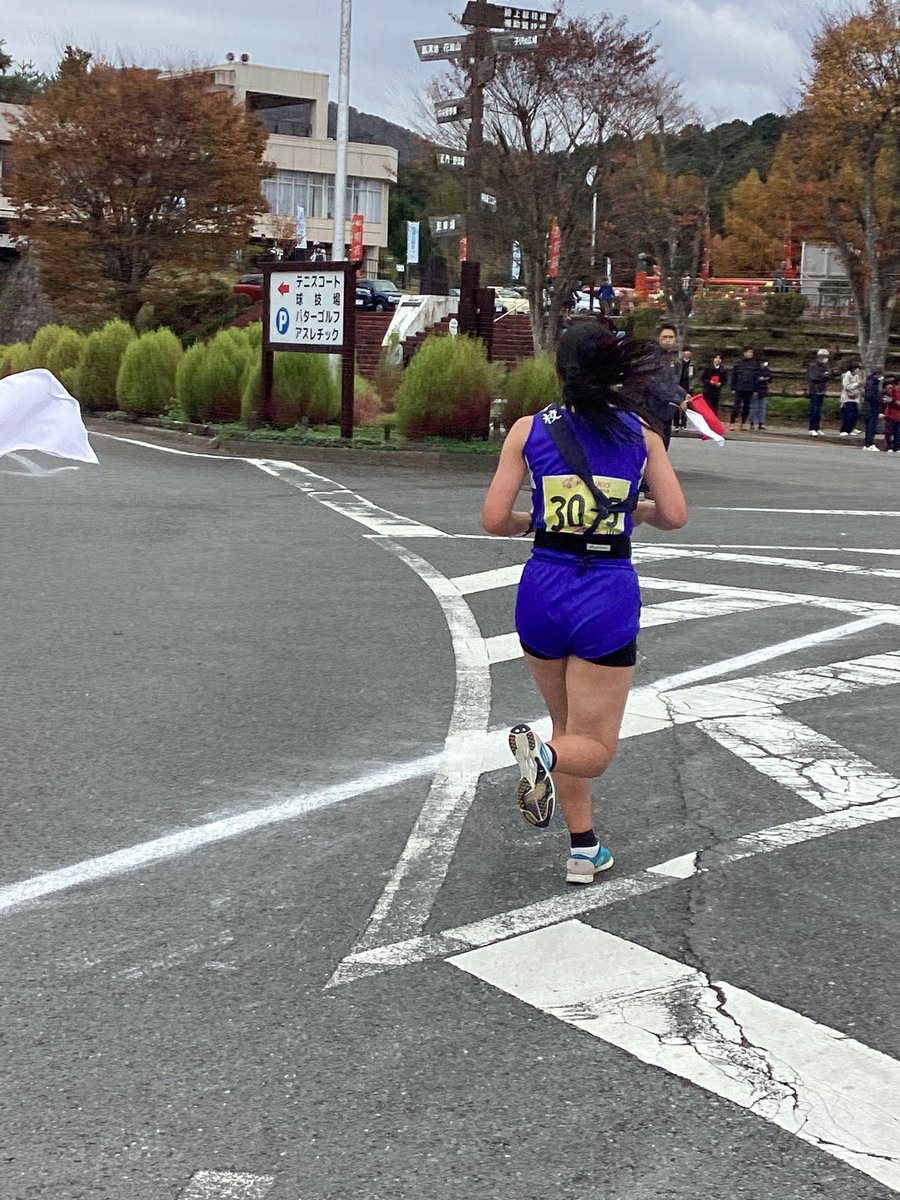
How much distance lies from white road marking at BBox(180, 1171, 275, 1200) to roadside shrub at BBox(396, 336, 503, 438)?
18865 millimetres

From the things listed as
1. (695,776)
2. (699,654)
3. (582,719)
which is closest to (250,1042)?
(582,719)

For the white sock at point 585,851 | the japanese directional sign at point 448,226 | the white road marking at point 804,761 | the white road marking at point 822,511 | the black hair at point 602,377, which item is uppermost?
the japanese directional sign at point 448,226

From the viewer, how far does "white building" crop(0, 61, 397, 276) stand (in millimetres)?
83938

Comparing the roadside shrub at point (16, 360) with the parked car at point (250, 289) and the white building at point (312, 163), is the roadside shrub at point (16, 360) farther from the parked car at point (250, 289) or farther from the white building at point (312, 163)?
the white building at point (312, 163)

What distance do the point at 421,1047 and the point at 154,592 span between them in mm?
6918

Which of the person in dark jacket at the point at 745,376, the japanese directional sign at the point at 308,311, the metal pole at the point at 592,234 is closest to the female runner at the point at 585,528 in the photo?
the japanese directional sign at the point at 308,311

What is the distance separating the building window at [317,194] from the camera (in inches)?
3388

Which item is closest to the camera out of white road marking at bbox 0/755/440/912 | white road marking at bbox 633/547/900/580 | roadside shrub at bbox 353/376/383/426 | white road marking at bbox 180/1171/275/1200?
white road marking at bbox 180/1171/275/1200

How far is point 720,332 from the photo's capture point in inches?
1919

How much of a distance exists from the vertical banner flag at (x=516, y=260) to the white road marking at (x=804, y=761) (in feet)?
112

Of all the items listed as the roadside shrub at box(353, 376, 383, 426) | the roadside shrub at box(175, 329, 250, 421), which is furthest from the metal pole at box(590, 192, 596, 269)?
the roadside shrub at box(175, 329, 250, 421)

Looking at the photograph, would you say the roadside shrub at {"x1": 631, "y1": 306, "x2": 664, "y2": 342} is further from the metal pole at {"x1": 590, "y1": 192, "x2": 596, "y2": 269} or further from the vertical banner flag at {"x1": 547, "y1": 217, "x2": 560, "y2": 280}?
the vertical banner flag at {"x1": 547, "y1": 217, "x2": 560, "y2": 280}

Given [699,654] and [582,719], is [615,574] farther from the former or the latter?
[699,654]

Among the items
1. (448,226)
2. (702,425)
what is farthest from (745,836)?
(448,226)
